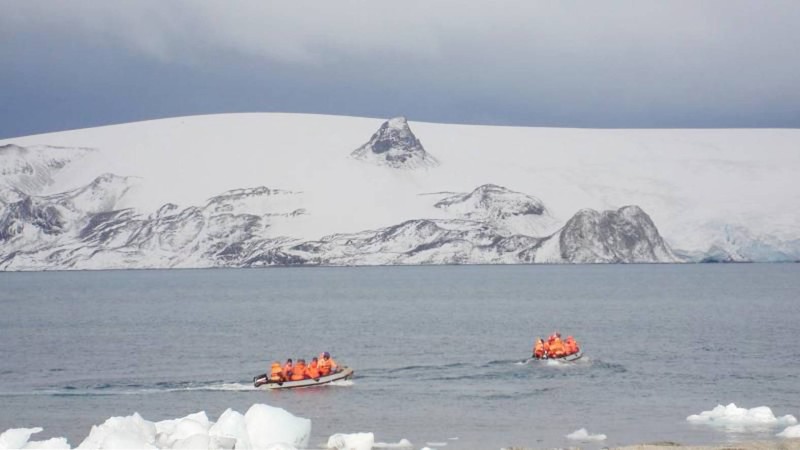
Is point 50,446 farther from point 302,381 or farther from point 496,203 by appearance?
point 496,203

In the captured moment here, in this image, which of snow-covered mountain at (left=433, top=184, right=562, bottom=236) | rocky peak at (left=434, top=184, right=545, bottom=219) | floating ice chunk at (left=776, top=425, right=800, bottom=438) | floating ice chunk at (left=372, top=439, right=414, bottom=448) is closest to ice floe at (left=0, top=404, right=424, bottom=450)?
floating ice chunk at (left=372, top=439, right=414, bottom=448)

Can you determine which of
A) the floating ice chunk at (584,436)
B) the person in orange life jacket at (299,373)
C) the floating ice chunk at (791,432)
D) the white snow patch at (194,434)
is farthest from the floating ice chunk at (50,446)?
the person in orange life jacket at (299,373)

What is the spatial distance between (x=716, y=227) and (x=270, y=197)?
140 feet

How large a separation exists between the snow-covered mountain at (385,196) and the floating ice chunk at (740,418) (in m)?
83.5

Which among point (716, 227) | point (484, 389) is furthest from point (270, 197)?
point (484, 389)

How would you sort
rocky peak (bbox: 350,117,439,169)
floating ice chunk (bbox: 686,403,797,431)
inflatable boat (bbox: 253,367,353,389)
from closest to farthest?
floating ice chunk (bbox: 686,403,797,431)
inflatable boat (bbox: 253,367,353,389)
rocky peak (bbox: 350,117,439,169)

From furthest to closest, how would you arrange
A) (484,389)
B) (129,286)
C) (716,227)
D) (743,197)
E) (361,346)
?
1. (743,197)
2. (716,227)
3. (129,286)
4. (361,346)
5. (484,389)

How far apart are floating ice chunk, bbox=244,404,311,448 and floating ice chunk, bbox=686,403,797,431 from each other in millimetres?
9359

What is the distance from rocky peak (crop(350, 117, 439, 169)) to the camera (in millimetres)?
138125

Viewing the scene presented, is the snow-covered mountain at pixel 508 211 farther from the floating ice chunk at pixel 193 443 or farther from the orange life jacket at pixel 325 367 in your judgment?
the floating ice chunk at pixel 193 443

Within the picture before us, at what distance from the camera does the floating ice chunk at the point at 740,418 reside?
25.9m

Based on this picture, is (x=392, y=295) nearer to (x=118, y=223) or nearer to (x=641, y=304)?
(x=641, y=304)

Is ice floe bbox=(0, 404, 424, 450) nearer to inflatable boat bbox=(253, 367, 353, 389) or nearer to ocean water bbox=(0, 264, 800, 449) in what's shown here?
ocean water bbox=(0, 264, 800, 449)

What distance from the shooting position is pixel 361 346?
1865 inches
